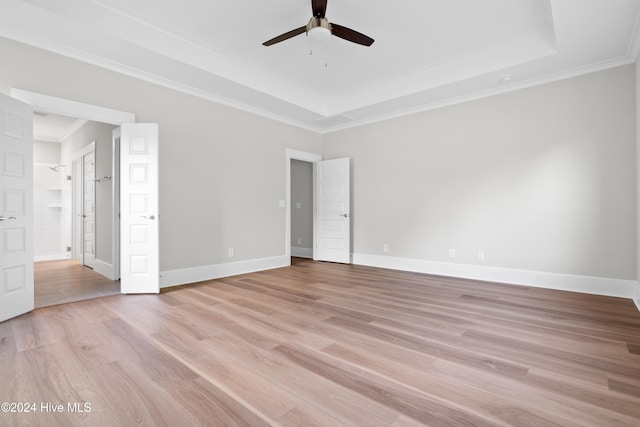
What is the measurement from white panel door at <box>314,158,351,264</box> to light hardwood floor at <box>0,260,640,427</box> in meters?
2.54

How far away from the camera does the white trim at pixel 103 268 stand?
4879 millimetres

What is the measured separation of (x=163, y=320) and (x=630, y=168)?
5.40 metres

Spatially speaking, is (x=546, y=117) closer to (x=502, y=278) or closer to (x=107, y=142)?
(x=502, y=278)

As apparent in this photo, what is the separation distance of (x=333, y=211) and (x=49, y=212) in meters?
6.44

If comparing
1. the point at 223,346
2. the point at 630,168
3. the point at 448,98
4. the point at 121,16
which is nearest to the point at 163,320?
the point at 223,346

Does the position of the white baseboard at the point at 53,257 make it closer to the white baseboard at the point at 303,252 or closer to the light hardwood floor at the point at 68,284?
the light hardwood floor at the point at 68,284

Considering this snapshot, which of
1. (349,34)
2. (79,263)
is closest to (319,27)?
(349,34)

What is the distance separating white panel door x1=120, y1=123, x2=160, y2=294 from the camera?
3809 mm

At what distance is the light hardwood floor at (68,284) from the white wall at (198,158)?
88 cm

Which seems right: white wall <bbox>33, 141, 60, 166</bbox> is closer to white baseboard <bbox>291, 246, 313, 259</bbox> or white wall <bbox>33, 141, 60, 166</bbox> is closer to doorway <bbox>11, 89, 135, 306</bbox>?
doorway <bbox>11, 89, 135, 306</bbox>

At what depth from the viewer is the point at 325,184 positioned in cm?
647

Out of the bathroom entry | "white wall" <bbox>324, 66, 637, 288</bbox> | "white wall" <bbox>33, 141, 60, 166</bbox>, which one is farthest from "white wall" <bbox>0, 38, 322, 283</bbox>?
Result: "white wall" <bbox>33, 141, 60, 166</bbox>

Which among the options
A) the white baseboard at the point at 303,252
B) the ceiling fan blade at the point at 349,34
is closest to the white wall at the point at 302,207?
the white baseboard at the point at 303,252

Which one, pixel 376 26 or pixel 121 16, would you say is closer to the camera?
pixel 121 16
